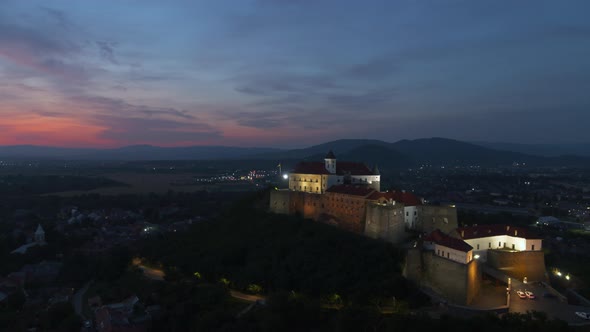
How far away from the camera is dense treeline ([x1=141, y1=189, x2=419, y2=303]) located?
102 ft

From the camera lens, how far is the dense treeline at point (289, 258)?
31.0m

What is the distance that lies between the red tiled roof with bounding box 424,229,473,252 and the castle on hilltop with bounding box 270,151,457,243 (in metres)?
4.58

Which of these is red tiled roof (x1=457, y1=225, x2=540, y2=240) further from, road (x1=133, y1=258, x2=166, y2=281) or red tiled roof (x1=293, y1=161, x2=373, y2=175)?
road (x1=133, y1=258, x2=166, y2=281)

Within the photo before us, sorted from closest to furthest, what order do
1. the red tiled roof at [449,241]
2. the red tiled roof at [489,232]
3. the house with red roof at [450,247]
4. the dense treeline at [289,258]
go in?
the house with red roof at [450,247] → the red tiled roof at [449,241] → the red tiled roof at [489,232] → the dense treeline at [289,258]

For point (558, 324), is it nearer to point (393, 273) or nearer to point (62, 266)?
point (393, 273)

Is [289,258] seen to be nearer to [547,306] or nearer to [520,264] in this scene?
[520,264]

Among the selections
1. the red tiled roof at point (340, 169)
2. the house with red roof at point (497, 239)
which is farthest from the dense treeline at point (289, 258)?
the red tiled roof at point (340, 169)

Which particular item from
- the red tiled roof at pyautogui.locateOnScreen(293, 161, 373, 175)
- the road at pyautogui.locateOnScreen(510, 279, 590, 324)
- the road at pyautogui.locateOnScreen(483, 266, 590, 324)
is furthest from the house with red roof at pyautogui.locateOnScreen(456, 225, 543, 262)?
the red tiled roof at pyautogui.locateOnScreen(293, 161, 373, 175)

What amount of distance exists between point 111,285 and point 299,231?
72.3 ft

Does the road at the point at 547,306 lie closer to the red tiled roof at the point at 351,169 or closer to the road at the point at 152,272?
the red tiled roof at the point at 351,169

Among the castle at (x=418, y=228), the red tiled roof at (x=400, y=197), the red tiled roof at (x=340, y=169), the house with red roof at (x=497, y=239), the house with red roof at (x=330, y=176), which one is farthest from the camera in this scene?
the red tiled roof at (x=340, y=169)

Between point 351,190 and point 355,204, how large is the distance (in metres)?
1.76

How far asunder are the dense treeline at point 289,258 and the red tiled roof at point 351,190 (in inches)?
150

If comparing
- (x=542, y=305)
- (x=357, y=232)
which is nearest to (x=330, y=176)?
(x=357, y=232)
